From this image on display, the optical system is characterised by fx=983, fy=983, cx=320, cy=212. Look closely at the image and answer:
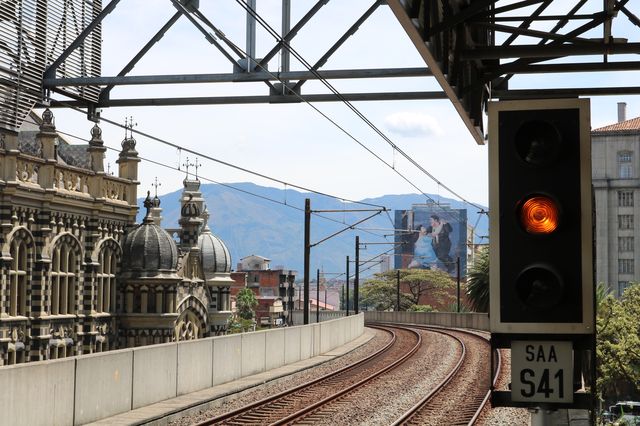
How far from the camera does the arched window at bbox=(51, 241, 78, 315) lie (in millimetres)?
43719

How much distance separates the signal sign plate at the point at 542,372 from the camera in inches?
177

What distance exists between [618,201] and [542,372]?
117 m

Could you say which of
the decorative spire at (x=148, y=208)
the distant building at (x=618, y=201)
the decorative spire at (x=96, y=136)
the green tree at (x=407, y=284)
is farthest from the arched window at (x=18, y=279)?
the green tree at (x=407, y=284)

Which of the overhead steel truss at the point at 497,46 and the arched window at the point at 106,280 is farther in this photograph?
the arched window at the point at 106,280

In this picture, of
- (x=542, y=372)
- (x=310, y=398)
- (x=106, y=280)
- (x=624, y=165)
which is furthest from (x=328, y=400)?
(x=624, y=165)

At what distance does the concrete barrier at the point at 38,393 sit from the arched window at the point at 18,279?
80.3 feet

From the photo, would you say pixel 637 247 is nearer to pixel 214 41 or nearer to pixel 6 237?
pixel 6 237

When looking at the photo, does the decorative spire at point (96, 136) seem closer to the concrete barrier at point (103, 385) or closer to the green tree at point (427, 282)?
the concrete barrier at point (103, 385)

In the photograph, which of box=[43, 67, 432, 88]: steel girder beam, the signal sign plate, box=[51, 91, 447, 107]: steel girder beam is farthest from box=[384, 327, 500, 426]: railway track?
the signal sign plate

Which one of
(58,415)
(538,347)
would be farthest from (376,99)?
(538,347)

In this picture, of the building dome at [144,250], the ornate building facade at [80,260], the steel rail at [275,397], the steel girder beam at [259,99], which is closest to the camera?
the steel girder beam at [259,99]

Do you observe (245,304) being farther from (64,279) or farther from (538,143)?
(538,143)

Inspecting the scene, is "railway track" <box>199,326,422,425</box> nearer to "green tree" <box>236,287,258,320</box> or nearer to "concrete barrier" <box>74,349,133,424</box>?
"concrete barrier" <box>74,349,133,424</box>

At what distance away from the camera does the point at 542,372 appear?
4512 mm
